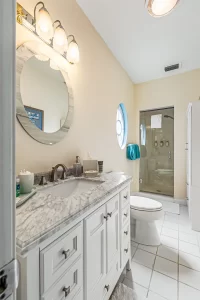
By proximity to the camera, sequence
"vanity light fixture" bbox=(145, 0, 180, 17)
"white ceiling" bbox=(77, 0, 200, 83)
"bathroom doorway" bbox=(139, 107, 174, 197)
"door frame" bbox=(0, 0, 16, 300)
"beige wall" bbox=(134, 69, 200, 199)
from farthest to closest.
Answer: "bathroom doorway" bbox=(139, 107, 174, 197) → "beige wall" bbox=(134, 69, 200, 199) → "white ceiling" bbox=(77, 0, 200, 83) → "vanity light fixture" bbox=(145, 0, 180, 17) → "door frame" bbox=(0, 0, 16, 300)

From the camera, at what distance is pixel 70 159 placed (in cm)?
148

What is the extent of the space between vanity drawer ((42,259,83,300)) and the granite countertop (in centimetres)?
23

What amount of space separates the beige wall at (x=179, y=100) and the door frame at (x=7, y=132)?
3.17 metres

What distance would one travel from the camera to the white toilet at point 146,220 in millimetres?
1643

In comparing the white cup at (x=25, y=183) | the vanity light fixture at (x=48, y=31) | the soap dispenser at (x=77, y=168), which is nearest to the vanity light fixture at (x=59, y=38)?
the vanity light fixture at (x=48, y=31)

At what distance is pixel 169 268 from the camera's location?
54.4 inches

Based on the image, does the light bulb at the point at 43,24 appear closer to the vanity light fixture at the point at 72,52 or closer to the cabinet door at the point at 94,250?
the vanity light fixture at the point at 72,52

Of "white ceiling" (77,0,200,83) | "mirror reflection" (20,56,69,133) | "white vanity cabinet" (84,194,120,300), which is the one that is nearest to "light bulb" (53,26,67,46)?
"mirror reflection" (20,56,69,133)

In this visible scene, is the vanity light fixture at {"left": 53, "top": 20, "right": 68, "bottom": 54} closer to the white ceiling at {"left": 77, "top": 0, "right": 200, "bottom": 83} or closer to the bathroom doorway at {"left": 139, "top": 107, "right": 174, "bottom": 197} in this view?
the white ceiling at {"left": 77, "top": 0, "right": 200, "bottom": 83}

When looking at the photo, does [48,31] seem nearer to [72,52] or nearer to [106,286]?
[72,52]

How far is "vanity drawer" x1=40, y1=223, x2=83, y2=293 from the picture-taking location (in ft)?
1.71

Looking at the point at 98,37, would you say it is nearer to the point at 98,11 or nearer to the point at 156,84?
the point at 98,11

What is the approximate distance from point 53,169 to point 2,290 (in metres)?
0.95

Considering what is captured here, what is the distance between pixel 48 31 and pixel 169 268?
2.31 meters
